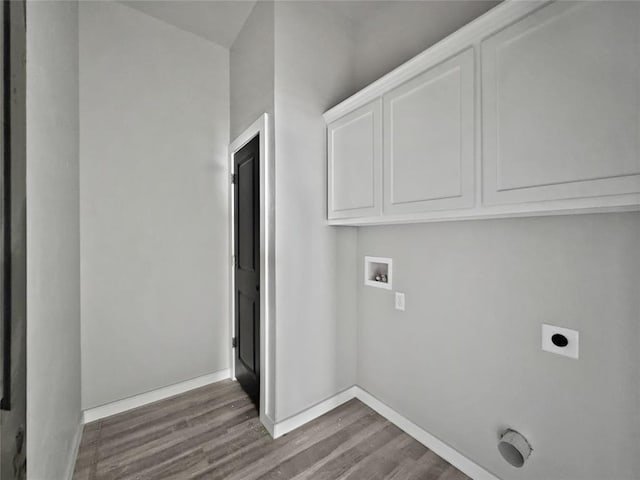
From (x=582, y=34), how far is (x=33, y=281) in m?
2.06

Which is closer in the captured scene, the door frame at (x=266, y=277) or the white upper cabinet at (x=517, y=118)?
the white upper cabinet at (x=517, y=118)

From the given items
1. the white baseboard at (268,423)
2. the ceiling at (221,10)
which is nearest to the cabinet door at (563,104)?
the ceiling at (221,10)

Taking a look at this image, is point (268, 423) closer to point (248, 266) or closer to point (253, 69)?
point (248, 266)

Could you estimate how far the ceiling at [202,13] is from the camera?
2.08 metres

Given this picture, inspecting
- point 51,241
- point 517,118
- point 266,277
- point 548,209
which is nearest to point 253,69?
point 266,277

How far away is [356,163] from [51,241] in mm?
1628

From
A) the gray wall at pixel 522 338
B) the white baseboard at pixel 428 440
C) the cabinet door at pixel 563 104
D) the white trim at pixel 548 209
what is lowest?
the white baseboard at pixel 428 440

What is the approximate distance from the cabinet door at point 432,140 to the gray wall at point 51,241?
5.09 feet

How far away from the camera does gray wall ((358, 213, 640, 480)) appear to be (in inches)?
42.9

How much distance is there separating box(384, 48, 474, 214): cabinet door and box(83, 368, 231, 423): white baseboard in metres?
2.17

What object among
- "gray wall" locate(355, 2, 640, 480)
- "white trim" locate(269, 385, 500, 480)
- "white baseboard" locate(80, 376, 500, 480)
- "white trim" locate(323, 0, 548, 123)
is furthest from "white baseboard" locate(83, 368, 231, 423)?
"white trim" locate(323, 0, 548, 123)

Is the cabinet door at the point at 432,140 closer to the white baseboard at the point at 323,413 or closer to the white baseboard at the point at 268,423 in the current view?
the white baseboard at the point at 323,413

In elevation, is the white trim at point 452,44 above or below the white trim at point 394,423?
above

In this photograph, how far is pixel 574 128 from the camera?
979mm
